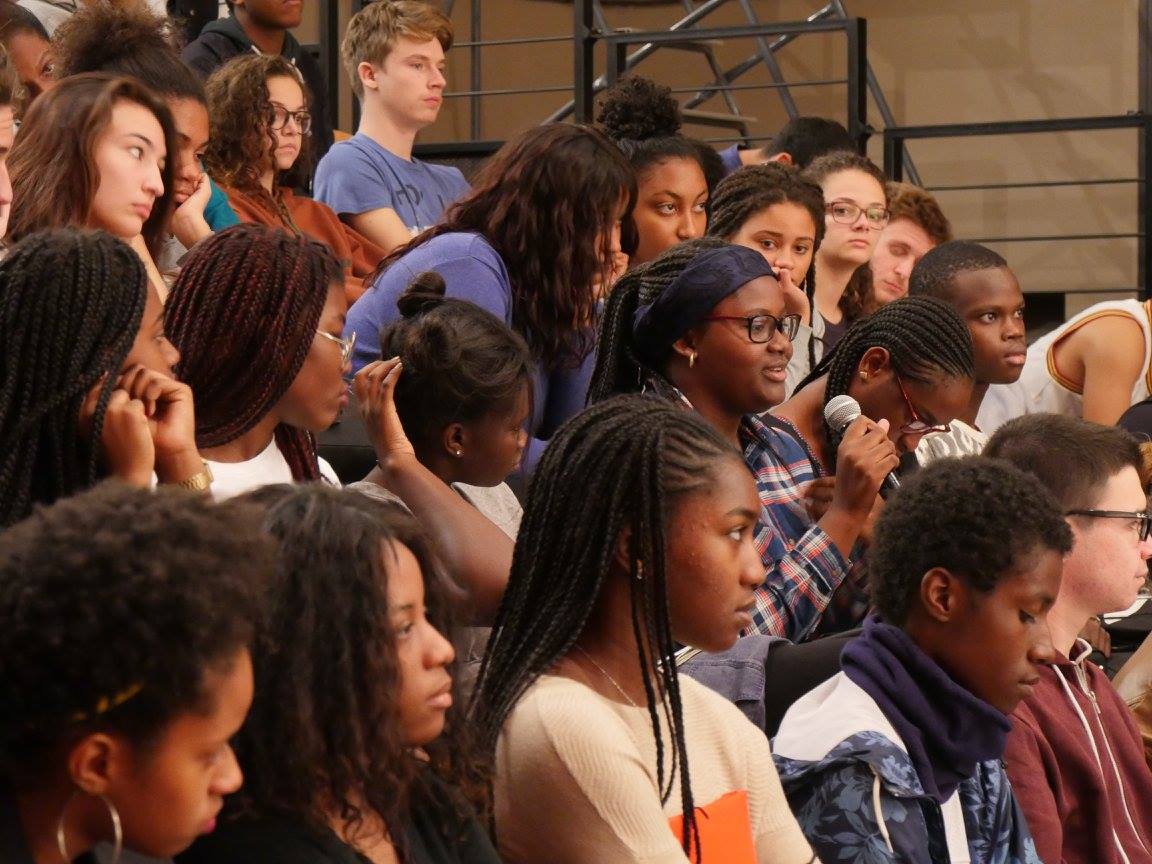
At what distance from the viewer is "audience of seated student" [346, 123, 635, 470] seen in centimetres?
375

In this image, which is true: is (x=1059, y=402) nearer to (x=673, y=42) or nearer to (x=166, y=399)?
(x=673, y=42)

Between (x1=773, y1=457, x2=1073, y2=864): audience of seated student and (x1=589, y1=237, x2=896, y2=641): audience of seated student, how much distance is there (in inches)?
22.9

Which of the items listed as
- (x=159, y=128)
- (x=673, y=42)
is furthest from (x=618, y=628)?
(x=673, y=42)

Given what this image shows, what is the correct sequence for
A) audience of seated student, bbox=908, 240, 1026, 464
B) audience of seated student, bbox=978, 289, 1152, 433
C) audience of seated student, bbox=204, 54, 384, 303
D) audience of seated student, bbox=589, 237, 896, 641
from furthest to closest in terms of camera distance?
audience of seated student, bbox=978, 289, 1152, 433, audience of seated student, bbox=204, 54, 384, 303, audience of seated student, bbox=908, 240, 1026, 464, audience of seated student, bbox=589, 237, 896, 641

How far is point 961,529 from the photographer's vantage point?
9.06 ft

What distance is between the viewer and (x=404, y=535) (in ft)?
6.95

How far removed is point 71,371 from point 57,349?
1.3 inches

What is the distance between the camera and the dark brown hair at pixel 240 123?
190 inches

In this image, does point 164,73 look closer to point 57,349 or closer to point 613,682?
point 57,349

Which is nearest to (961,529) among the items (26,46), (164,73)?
(164,73)

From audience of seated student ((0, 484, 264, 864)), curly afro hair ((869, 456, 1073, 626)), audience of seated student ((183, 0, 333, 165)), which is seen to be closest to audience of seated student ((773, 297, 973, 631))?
curly afro hair ((869, 456, 1073, 626))

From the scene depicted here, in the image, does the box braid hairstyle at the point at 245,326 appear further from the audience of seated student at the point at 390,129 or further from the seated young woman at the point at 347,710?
the audience of seated student at the point at 390,129

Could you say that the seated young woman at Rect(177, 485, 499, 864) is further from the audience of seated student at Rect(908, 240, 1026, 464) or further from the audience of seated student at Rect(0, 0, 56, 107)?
the audience of seated student at Rect(0, 0, 56, 107)

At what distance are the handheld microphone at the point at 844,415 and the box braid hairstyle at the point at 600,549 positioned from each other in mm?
1349
